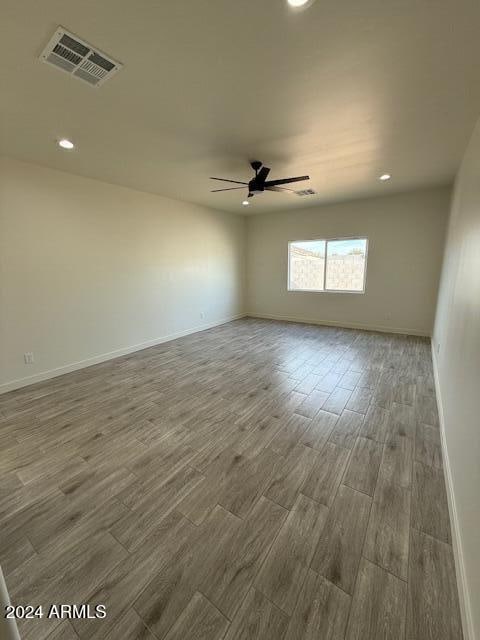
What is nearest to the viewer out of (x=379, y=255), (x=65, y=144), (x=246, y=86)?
(x=246, y=86)

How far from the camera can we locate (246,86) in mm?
1902

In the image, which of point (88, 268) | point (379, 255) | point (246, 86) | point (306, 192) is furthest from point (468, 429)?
point (379, 255)

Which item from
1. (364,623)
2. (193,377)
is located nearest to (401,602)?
(364,623)

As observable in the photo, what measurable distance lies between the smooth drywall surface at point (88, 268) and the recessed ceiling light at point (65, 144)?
2.68 ft

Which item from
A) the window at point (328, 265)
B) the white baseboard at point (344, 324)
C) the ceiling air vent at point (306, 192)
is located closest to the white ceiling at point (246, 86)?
the ceiling air vent at point (306, 192)

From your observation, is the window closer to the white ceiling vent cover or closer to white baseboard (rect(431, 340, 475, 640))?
white baseboard (rect(431, 340, 475, 640))

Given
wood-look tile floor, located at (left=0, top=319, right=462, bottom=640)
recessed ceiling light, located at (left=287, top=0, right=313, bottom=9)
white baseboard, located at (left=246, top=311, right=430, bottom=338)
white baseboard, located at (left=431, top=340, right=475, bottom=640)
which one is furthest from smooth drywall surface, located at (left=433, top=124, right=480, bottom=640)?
white baseboard, located at (left=246, top=311, right=430, bottom=338)

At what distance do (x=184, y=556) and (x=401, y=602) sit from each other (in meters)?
1.02

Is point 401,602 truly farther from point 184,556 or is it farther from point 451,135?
point 451,135

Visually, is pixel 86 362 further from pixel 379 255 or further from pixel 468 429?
pixel 379 255

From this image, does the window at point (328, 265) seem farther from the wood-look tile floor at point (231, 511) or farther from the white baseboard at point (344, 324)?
the wood-look tile floor at point (231, 511)

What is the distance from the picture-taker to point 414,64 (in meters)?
1.71

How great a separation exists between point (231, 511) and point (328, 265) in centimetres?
550

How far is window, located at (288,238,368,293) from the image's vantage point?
566cm
